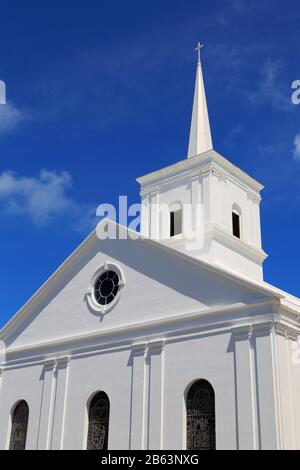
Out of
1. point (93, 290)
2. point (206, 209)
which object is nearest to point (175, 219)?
point (206, 209)

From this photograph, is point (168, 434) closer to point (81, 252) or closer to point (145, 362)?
point (145, 362)

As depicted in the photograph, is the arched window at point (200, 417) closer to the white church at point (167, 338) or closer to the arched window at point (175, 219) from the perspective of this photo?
the white church at point (167, 338)

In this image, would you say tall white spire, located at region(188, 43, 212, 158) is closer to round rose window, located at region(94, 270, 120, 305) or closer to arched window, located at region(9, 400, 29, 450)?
round rose window, located at region(94, 270, 120, 305)

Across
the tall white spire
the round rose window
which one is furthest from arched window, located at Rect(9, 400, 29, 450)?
the tall white spire

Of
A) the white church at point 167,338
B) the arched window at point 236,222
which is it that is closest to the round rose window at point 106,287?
the white church at point 167,338

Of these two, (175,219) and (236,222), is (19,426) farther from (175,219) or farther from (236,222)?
(236,222)

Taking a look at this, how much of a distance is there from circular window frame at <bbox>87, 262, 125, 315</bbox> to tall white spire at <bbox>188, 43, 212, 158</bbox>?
7.28m

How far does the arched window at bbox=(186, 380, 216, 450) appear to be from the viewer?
57.4 feet

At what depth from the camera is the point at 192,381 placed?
1828cm

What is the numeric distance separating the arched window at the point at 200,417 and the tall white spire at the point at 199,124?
11898 mm

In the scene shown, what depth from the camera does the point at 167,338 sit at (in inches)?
763

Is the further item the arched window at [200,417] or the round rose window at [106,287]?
the round rose window at [106,287]

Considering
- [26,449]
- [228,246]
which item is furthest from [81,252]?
[26,449]

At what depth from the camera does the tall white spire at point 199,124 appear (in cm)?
2753
